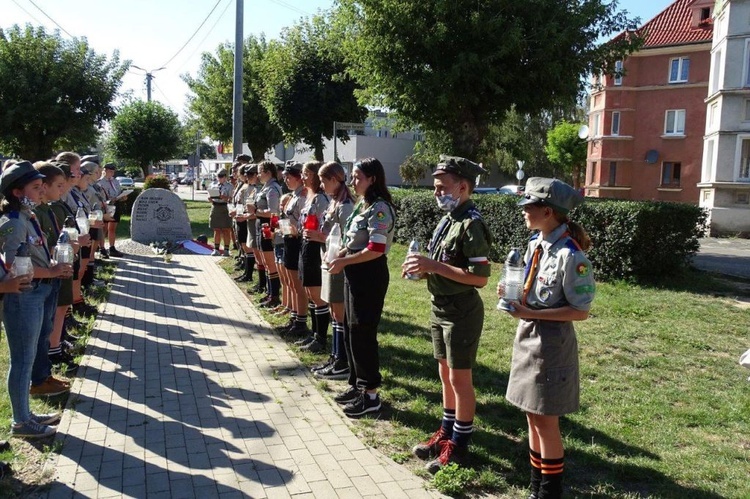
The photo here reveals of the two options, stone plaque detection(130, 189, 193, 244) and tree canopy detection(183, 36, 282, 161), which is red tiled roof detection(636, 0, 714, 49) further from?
stone plaque detection(130, 189, 193, 244)

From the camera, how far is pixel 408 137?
178 ft

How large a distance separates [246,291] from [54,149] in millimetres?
17112

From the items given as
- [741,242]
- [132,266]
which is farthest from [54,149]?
[741,242]

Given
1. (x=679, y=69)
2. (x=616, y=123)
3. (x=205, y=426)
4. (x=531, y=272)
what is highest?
(x=679, y=69)

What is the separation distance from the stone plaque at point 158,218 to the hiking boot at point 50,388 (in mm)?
10503

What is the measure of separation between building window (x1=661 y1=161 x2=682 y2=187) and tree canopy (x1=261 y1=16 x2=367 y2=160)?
25417 mm

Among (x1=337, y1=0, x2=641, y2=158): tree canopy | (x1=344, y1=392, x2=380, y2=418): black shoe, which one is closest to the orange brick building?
(x1=337, y1=0, x2=641, y2=158): tree canopy

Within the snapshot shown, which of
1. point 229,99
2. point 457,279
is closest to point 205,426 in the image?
point 457,279

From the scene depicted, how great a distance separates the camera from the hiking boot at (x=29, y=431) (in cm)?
452

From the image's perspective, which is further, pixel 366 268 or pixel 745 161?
pixel 745 161

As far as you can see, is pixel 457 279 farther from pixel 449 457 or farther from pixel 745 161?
pixel 745 161

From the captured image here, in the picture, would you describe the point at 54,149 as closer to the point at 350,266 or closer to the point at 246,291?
the point at 246,291

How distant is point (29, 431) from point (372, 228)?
293 cm

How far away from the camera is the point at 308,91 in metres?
22.2
